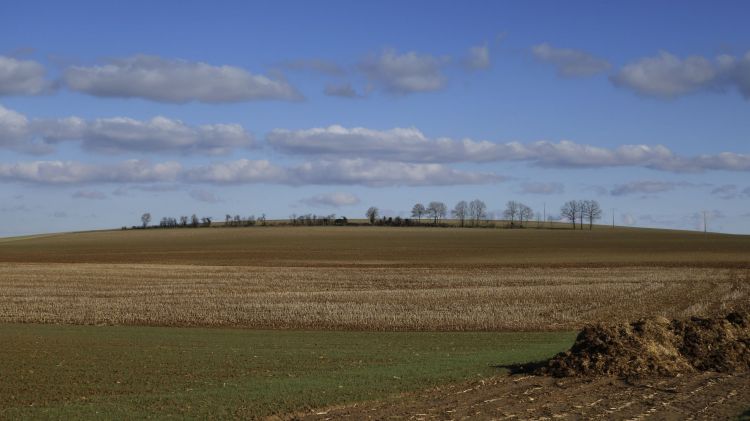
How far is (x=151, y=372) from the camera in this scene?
18609 mm

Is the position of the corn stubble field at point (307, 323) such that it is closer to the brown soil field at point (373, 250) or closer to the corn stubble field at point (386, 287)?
the corn stubble field at point (386, 287)

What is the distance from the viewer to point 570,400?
49.3 ft

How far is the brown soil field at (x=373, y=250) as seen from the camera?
76125 mm

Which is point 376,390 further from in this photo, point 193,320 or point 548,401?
point 193,320

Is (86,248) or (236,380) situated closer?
Answer: (236,380)

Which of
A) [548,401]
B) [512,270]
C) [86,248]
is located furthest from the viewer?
[86,248]

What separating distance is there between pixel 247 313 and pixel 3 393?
63.8 ft

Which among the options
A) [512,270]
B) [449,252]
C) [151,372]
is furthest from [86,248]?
[151,372]

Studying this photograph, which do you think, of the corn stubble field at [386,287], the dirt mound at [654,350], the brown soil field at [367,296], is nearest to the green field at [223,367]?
the dirt mound at [654,350]

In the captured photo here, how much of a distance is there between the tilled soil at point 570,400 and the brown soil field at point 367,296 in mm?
14342

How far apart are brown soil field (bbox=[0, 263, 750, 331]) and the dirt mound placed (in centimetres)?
1225

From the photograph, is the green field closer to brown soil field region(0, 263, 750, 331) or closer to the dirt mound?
the dirt mound

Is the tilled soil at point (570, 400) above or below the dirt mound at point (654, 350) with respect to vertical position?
below

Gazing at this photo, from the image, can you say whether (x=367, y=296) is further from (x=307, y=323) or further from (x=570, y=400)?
(x=570, y=400)
